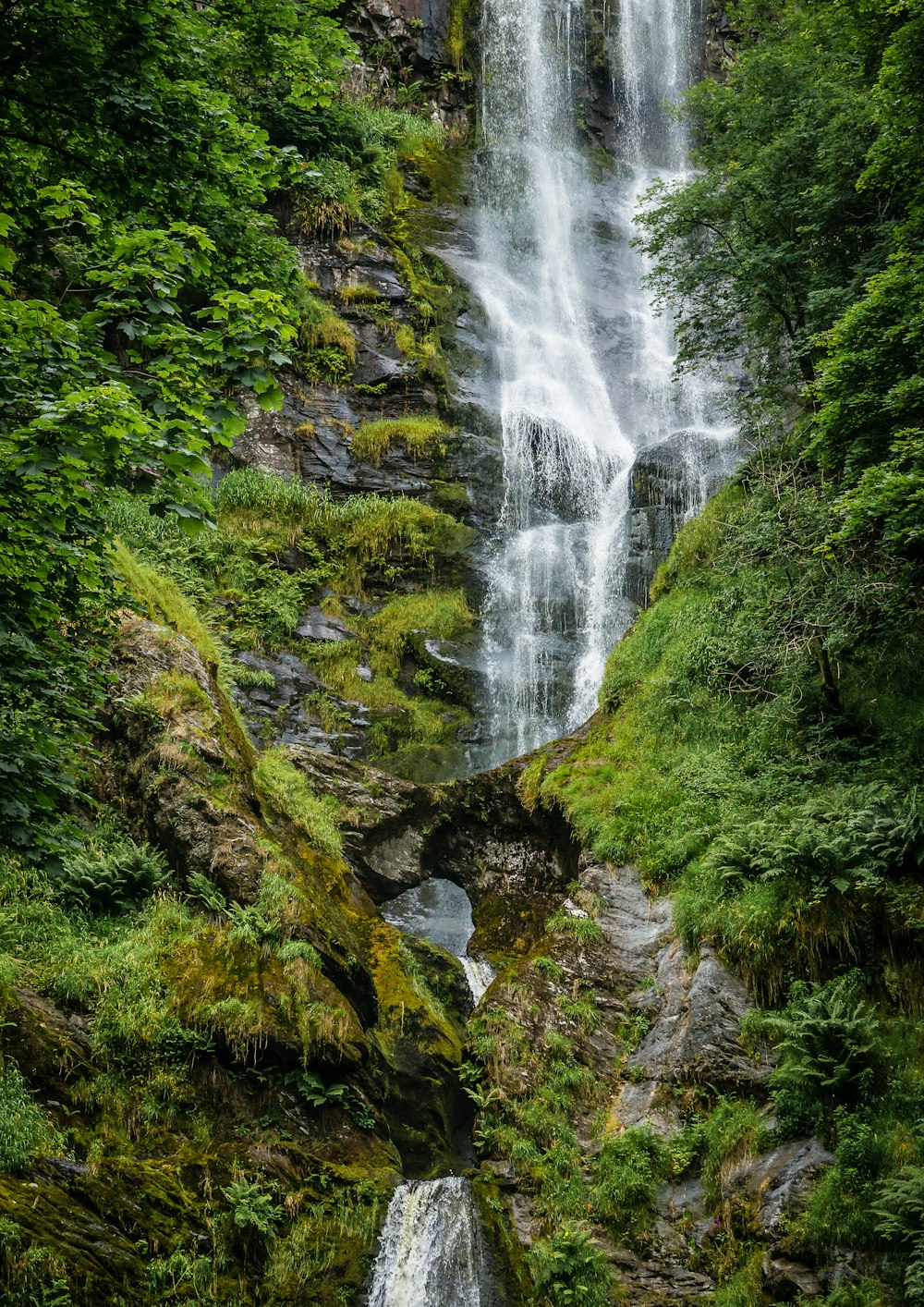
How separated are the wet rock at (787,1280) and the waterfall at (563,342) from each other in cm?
1073

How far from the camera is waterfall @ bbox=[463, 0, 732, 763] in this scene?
18406 millimetres

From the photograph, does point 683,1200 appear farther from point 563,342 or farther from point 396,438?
point 563,342

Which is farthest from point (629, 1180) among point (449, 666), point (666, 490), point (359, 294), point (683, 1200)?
point (359, 294)

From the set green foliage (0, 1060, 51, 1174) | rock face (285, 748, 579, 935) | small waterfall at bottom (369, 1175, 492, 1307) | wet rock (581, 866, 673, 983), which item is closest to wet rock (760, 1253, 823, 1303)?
small waterfall at bottom (369, 1175, 492, 1307)

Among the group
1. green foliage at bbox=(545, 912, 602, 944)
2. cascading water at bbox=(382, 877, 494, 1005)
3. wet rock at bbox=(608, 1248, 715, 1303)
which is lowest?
wet rock at bbox=(608, 1248, 715, 1303)

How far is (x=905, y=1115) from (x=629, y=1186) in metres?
2.47

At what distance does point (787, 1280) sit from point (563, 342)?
23843mm

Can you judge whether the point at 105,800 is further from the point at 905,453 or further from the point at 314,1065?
the point at 905,453

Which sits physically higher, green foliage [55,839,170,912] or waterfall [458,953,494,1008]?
green foliage [55,839,170,912]

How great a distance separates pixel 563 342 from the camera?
1015 inches

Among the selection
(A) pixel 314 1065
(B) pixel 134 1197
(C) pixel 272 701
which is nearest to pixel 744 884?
(A) pixel 314 1065

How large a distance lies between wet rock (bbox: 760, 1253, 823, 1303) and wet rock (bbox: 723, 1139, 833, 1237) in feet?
0.63

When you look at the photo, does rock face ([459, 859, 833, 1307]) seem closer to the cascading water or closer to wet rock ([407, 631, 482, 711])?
the cascading water

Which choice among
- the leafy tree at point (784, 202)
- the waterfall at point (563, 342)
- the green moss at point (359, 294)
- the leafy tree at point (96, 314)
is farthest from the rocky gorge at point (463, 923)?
the green moss at point (359, 294)
